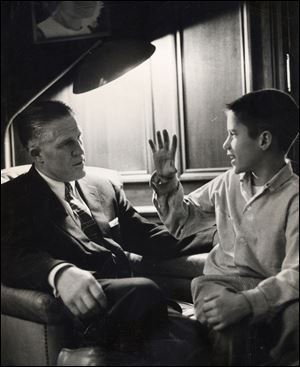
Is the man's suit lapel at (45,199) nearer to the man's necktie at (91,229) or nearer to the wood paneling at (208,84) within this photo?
the man's necktie at (91,229)

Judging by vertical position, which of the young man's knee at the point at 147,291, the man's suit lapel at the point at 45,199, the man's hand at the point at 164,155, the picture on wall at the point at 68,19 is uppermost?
the picture on wall at the point at 68,19

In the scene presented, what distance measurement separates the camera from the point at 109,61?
888mm

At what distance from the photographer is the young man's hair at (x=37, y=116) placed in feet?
2.79

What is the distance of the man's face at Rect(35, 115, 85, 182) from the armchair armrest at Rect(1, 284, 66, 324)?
23 cm

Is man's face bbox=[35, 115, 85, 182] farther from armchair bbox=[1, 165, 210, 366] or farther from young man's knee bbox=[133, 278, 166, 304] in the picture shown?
young man's knee bbox=[133, 278, 166, 304]

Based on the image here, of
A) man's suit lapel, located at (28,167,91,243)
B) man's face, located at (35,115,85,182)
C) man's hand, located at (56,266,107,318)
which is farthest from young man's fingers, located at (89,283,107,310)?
man's face, located at (35,115,85,182)

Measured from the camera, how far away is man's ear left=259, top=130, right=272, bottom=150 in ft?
2.52

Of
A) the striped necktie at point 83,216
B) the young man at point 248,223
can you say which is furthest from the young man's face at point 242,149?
the striped necktie at point 83,216

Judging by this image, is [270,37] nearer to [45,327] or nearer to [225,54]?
[225,54]

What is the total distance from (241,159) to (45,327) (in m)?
0.42

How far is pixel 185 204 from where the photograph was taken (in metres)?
0.85

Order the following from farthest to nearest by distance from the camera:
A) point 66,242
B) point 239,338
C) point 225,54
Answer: point 225,54 < point 66,242 < point 239,338

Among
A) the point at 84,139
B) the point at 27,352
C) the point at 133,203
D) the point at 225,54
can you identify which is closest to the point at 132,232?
the point at 133,203

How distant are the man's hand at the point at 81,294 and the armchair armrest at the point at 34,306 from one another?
0.8 inches
